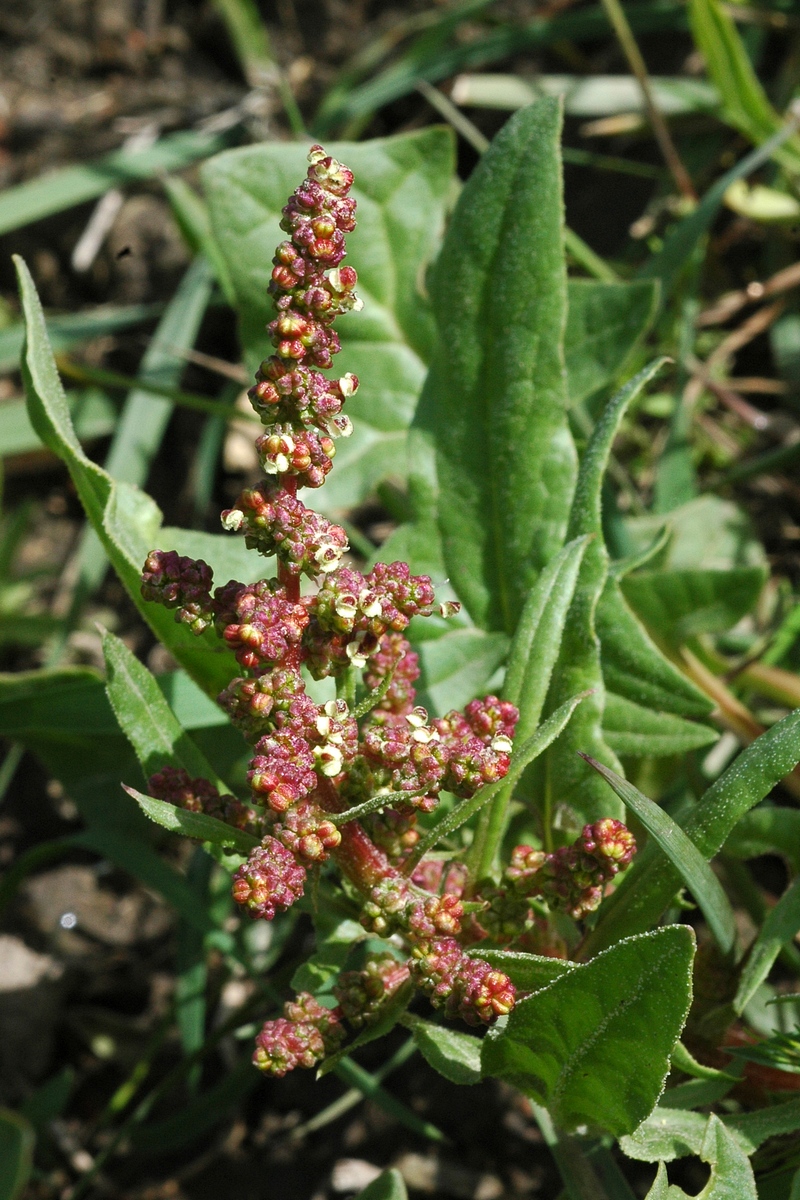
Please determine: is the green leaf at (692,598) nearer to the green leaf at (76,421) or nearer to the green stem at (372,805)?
the green stem at (372,805)

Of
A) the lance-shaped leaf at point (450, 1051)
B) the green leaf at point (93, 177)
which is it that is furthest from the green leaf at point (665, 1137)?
the green leaf at point (93, 177)

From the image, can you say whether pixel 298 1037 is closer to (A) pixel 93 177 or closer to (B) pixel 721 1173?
(B) pixel 721 1173

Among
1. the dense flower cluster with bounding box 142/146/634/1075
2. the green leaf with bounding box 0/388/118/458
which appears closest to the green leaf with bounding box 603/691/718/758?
the dense flower cluster with bounding box 142/146/634/1075

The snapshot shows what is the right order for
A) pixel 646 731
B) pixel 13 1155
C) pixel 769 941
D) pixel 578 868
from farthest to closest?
pixel 646 731, pixel 13 1155, pixel 769 941, pixel 578 868

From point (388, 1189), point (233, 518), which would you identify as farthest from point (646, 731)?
point (233, 518)

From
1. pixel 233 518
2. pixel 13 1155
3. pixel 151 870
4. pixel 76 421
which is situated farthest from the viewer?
pixel 76 421

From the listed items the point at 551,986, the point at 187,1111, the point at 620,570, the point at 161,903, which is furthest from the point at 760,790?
the point at 161,903

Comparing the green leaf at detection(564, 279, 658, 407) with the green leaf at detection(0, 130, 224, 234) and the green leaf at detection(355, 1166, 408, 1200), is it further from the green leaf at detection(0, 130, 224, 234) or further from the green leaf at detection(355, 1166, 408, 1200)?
the green leaf at detection(0, 130, 224, 234)

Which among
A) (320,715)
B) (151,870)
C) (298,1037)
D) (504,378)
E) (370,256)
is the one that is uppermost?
(370,256)
